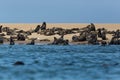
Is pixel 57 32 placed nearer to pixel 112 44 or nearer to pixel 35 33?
pixel 35 33

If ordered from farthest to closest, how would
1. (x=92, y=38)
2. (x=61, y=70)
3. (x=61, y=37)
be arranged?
(x=92, y=38), (x=61, y=37), (x=61, y=70)

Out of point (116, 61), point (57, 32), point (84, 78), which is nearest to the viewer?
point (84, 78)

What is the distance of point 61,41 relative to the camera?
212ft

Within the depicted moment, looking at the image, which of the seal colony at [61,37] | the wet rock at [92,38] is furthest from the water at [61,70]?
the wet rock at [92,38]

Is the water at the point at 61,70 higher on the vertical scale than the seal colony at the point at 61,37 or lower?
higher

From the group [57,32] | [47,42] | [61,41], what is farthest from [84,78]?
[57,32]

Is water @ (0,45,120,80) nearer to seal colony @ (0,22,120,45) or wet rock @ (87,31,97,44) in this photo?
seal colony @ (0,22,120,45)

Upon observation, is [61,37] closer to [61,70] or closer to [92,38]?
[92,38]

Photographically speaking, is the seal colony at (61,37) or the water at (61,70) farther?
the seal colony at (61,37)

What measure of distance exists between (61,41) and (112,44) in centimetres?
597

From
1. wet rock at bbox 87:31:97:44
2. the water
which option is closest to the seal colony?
wet rock at bbox 87:31:97:44

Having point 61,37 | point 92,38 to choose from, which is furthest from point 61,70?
point 92,38

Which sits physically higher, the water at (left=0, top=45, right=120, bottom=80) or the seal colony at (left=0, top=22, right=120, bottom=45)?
the water at (left=0, top=45, right=120, bottom=80)

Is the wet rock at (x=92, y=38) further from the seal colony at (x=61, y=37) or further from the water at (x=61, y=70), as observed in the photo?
the water at (x=61, y=70)
